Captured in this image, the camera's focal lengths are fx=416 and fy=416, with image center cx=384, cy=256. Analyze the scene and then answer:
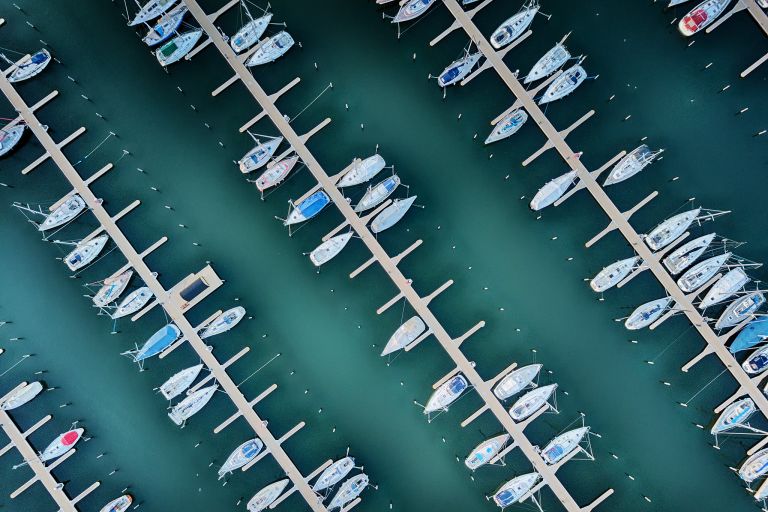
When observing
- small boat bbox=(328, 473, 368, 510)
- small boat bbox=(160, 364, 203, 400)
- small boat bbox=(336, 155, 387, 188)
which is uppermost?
small boat bbox=(336, 155, 387, 188)

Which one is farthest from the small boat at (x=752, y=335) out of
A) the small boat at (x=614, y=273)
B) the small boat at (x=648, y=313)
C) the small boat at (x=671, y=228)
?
the small boat at (x=614, y=273)

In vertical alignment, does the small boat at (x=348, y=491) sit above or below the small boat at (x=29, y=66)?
below

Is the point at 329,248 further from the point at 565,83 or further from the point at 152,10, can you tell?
the point at 152,10

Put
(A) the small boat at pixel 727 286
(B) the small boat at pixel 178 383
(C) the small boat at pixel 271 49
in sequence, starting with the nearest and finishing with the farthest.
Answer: (A) the small boat at pixel 727 286, (C) the small boat at pixel 271 49, (B) the small boat at pixel 178 383

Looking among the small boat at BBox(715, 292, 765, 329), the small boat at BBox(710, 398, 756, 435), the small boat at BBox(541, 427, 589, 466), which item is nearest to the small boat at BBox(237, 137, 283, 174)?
the small boat at BBox(541, 427, 589, 466)

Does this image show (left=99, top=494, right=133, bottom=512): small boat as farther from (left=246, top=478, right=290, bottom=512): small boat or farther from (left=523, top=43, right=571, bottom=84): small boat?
(left=523, top=43, right=571, bottom=84): small boat

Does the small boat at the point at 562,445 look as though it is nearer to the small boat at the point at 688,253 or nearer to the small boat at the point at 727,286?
the small boat at the point at 727,286
